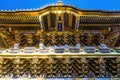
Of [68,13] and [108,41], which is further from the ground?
[68,13]

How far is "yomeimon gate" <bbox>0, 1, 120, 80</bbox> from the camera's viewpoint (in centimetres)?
1127

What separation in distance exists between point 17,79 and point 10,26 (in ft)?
10.2

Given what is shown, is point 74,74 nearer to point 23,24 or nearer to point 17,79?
point 17,79

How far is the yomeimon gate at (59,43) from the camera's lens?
37.0 feet

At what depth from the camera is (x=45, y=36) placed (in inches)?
521

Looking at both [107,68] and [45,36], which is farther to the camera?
[45,36]

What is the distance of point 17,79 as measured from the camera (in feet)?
36.3

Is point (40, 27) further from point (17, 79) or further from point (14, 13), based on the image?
point (17, 79)

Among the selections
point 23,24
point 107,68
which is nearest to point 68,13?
point 23,24

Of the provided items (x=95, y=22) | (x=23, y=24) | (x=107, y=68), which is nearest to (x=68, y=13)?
(x=95, y=22)

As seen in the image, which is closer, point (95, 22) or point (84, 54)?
point (84, 54)

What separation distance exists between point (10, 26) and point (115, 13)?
5017mm

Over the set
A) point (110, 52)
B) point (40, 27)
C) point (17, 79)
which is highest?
point (40, 27)

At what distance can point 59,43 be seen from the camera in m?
13.1
